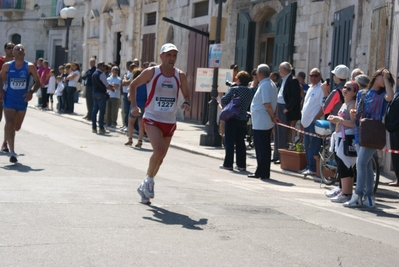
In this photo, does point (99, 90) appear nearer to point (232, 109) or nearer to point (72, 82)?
point (232, 109)

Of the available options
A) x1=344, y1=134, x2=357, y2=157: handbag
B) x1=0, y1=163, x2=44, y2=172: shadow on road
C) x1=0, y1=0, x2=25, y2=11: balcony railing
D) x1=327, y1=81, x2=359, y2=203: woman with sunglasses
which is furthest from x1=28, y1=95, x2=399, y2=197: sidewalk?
x1=0, y1=0, x2=25, y2=11: balcony railing

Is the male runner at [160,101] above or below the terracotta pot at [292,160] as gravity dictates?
above

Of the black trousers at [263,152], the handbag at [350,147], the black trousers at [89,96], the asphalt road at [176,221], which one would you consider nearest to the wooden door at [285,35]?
the black trousers at [89,96]

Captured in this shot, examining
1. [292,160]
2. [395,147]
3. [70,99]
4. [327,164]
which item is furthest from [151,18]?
[327,164]

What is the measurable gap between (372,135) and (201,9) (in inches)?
692

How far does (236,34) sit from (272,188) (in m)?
12.4

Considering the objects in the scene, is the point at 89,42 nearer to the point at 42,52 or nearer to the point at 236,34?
the point at 42,52

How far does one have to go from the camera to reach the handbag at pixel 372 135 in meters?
10.5

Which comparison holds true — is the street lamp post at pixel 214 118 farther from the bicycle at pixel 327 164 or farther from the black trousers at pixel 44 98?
the black trousers at pixel 44 98

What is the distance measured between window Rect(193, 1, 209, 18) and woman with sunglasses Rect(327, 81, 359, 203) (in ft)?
52.4

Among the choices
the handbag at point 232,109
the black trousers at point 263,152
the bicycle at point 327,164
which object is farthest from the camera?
the handbag at point 232,109

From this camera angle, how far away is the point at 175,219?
334 inches

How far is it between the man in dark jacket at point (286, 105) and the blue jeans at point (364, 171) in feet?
15.2

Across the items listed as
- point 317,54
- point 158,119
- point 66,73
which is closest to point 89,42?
point 66,73
